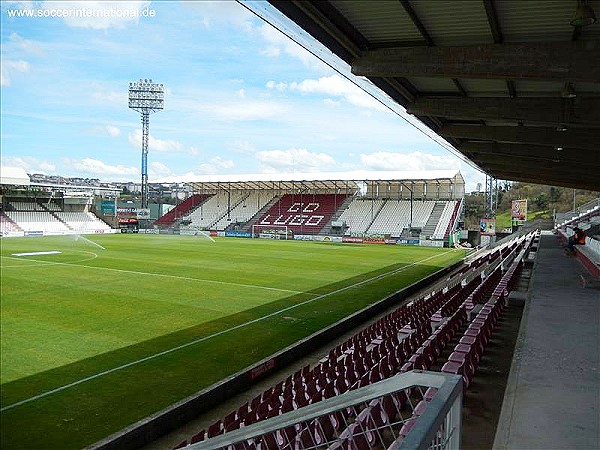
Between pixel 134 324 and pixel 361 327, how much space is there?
17.6ft

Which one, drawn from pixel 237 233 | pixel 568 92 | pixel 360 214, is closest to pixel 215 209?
pixel 237 233

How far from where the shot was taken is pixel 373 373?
22.5 ft

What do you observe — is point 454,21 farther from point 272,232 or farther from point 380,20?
point 272,232

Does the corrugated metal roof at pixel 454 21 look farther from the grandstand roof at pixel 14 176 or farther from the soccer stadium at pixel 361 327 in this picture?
the grandstand roof at pixel 14 176

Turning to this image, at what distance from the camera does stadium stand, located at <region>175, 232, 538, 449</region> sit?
4312 mm

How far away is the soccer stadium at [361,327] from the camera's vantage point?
463 cm

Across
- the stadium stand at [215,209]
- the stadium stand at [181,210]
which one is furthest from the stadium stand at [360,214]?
the stadium stand at [181,210]

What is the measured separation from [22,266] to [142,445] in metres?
16.0

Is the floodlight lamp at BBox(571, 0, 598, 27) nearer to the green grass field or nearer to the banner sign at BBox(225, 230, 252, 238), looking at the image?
the green grass field

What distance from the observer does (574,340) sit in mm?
7266

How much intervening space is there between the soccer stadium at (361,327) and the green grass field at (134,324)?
0.06 m

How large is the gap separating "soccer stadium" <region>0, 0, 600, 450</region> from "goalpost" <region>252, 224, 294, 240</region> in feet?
86.7

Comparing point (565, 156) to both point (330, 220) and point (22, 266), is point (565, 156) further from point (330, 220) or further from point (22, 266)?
point (330, 220)

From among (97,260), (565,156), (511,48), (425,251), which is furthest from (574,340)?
(425,251)
